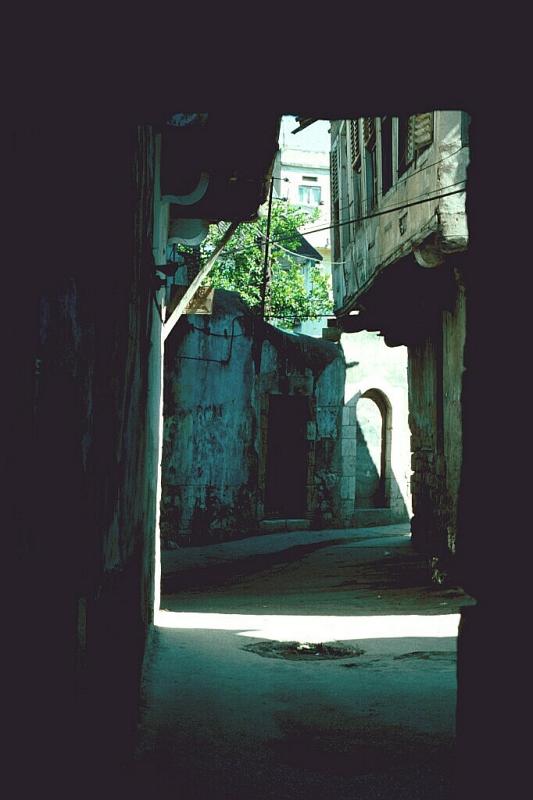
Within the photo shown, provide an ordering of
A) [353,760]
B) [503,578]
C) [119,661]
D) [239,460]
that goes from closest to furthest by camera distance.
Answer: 1. [503,578]
2. [119,661]
3. [353,760]
4. [239,460]

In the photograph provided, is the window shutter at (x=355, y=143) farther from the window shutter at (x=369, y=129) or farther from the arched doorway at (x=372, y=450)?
the arched doorway at (x=372, y=450)

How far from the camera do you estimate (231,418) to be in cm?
1622

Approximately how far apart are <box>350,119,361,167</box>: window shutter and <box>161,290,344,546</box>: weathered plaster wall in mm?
3951

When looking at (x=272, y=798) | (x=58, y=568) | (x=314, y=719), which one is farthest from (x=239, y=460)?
(x=58, y=568)

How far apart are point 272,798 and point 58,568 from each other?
204 cm

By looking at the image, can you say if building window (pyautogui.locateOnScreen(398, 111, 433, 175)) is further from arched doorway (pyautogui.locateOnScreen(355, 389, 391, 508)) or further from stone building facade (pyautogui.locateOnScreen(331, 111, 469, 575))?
arched doorway (pyautogui.locateOnScreen(355, 389, 391, 508))

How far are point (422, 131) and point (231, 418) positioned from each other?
25.9 ft

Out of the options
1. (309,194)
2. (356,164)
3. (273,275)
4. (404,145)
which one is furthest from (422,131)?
(309,194)

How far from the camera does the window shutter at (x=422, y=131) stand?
9273 millimetres

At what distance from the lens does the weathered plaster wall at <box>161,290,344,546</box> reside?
14.9m

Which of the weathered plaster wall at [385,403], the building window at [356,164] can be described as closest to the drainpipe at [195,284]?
the building window at [356,164]

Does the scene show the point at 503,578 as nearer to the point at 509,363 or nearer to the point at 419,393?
the point at 509,363

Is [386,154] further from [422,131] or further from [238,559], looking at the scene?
[238,559]

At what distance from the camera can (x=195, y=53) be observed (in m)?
2.69
